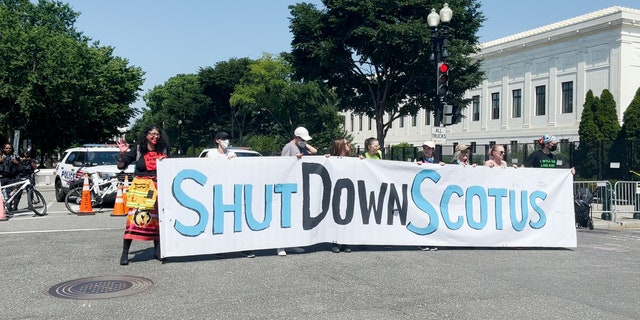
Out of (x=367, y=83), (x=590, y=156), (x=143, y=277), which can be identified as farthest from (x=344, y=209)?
(x=367, y=83)

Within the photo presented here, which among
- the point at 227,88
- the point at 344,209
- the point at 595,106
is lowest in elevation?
the point at 344,209

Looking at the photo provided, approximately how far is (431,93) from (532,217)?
24.2m

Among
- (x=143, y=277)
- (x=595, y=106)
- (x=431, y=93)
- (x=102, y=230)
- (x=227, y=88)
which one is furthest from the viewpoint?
(x=227, y=88)

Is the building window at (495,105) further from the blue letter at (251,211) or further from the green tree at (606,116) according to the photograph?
the blue letter at (251,211)

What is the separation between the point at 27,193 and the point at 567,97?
143ft

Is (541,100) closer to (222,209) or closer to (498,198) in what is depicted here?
(498,198)

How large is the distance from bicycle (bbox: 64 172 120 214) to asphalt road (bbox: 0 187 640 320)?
17.1ft

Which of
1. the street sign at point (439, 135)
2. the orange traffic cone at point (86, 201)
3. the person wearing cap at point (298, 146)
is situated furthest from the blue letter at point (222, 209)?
the street sign at point (439, 135)

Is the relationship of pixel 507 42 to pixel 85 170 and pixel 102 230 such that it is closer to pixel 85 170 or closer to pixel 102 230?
pixel 85 170

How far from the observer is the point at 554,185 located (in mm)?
10125

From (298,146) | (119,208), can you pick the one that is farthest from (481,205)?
(119,208)

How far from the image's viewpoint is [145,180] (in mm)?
7832

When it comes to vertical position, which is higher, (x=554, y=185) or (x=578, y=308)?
(x=554, y=185)

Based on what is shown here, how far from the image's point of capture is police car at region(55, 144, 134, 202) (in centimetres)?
1625
